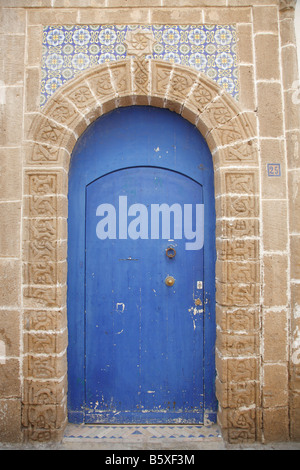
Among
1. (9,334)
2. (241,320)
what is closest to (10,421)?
(9,334)

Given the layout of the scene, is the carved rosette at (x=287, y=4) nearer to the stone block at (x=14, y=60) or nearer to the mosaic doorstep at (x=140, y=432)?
the stone block at (x=14, y=60)

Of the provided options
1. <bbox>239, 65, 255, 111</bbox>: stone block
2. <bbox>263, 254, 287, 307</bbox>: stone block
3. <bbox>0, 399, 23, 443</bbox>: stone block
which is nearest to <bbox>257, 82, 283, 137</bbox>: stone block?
<bbox>239, 65, 255, 111</bbox>: stone block

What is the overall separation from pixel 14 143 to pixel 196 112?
1547mm

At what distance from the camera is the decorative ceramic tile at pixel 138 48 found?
2.63 meters

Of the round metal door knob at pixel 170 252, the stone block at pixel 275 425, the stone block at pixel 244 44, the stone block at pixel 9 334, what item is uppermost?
the stone block at pixel 244 44

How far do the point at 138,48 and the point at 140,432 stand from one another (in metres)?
3.23

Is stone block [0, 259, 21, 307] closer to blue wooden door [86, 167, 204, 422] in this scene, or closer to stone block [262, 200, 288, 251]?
blue wooden door [86, 167, 204, 422]

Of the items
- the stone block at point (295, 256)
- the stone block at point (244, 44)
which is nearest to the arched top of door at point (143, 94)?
the stone block at point (244, 44)

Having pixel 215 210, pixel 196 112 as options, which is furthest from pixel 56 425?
pixel 196 112

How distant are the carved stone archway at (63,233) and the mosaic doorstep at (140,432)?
0.14 m

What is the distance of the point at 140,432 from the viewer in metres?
2.63

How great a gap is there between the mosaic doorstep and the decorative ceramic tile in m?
2.77

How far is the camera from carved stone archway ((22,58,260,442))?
2.54 metres
